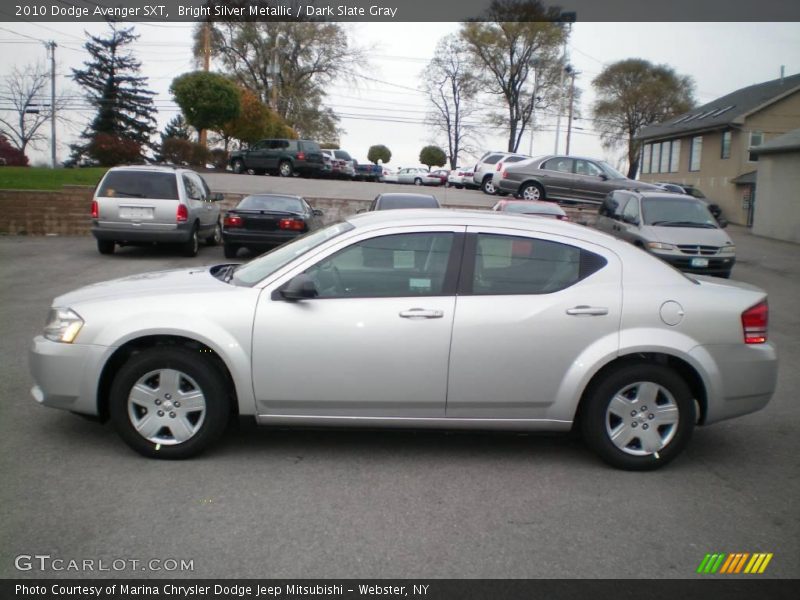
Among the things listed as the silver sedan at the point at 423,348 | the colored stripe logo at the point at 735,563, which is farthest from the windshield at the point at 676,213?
the colored stripe logo at the point at 735,563

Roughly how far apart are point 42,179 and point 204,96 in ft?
43.3

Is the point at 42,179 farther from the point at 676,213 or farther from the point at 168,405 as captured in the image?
the point at 168,405

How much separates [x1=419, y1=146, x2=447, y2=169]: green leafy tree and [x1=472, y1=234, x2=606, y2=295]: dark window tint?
209 ft

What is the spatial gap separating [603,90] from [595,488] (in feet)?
217

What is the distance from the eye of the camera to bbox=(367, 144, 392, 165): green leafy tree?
69.6m

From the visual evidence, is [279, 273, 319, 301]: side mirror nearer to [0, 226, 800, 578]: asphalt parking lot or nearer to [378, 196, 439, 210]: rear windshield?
[0, 226, 800, 578]: asphalt parking lot

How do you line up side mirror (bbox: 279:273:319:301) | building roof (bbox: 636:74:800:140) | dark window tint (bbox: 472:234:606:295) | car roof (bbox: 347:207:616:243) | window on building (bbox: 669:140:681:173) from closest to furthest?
side mirror (bbox: 279:273:319:301) < dark window tint (bbox: 472:234:606:295) < car roof (bbox: 347:207:616:243) < building roof (bbox: 636:74:800:140) < window on building (bbox: 669:140:681:173)

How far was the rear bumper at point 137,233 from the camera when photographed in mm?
14383

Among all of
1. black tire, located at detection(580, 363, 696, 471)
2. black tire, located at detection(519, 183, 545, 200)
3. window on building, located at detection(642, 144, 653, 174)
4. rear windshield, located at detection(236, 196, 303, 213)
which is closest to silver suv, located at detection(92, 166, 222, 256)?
rear windshield, located at detection(236, 196, 303, 213)

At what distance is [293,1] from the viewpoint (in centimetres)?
5188

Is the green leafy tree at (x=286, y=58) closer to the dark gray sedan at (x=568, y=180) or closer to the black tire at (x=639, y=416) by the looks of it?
the dark gray sedan at (x=568, y=180)

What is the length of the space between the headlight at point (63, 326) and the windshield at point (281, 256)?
1.07m

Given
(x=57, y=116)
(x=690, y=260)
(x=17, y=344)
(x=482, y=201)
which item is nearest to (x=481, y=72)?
(x=57, y=116)

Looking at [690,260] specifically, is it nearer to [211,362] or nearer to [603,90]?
[211,362]
